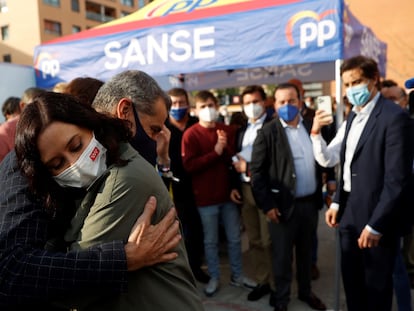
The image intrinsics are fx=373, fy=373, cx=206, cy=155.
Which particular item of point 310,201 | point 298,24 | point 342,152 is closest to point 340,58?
point 298,24

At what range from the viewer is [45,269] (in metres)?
0.99

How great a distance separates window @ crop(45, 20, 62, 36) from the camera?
33.5m

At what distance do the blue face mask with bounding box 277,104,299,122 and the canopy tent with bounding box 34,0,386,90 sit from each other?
44 centimetres

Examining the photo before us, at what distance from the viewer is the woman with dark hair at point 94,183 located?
101 centimetres

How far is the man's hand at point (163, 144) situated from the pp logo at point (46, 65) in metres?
2.33

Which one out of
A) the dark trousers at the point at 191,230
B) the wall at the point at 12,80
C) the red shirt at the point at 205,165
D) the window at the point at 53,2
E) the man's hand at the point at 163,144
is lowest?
the dark trousers at the point at 191,230

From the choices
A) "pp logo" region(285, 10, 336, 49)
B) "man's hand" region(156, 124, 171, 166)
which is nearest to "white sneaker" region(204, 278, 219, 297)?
"man's hand" region(156, 124, 171, 166)

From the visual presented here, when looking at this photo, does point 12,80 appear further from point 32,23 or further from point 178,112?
point 32,23

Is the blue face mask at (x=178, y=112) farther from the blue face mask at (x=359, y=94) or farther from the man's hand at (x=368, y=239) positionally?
the man's hand at (x=368, y=239)

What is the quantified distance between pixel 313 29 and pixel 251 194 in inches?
60.9

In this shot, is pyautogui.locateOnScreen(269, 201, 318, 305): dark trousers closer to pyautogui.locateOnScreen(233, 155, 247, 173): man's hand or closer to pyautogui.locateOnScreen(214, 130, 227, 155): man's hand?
pyautogui.locateOnScreen(233, 155, 247, 173): man's hand

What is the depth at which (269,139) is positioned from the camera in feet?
9.89

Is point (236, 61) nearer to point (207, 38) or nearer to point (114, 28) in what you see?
point (207, 38)

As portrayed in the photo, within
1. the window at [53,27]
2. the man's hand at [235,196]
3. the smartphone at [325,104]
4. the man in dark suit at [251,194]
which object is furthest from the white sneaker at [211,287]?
the window at [53,27]
